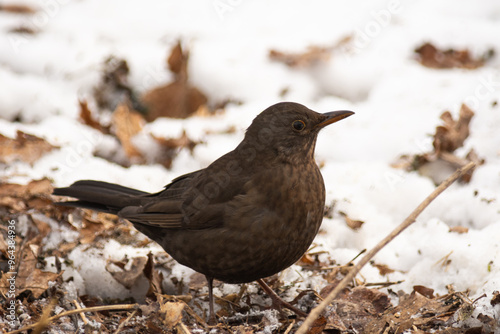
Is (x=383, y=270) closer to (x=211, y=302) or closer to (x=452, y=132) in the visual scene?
(x=211, y=302)

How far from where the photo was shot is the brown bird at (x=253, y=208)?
3686mm

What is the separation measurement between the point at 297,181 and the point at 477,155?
2376 millimetres

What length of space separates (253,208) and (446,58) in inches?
178

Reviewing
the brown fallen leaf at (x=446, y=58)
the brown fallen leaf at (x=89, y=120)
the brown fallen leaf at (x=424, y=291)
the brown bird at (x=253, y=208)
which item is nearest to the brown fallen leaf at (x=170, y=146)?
the brown fallen leaf at (x=89, y=120)

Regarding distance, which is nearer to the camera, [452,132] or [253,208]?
[253,208]

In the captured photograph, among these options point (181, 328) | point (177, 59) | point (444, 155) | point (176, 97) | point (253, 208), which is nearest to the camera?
point (181, 328)

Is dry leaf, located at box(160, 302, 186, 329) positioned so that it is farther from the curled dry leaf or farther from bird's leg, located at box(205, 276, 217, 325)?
the curled dry leaf

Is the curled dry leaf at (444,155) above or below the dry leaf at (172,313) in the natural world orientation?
above

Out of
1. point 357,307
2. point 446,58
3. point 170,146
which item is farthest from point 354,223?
point 446,58

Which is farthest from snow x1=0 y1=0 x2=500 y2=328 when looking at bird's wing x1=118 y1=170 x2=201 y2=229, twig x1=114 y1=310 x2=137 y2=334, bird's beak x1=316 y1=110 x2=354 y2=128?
bird's beak x1=316 y1=110 x2=354 y2=128

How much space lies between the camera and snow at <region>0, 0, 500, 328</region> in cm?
455

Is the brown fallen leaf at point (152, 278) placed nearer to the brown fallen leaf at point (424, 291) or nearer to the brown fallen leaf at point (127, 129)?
the brown fallen leaf at point (424, 291)

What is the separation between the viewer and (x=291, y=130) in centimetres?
391

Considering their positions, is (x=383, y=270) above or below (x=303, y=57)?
below
